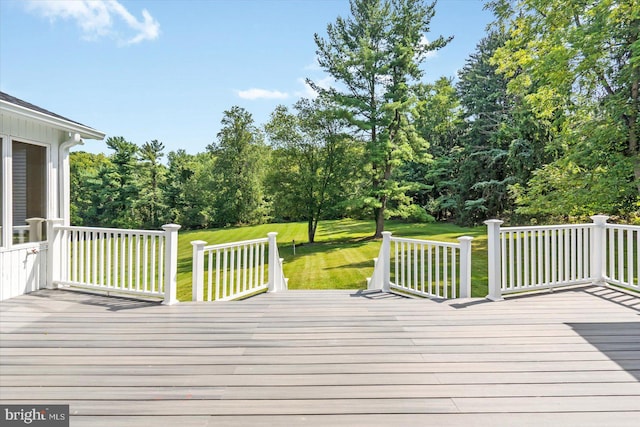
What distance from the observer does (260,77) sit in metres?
21.1

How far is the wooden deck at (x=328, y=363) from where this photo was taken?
204 centimetres

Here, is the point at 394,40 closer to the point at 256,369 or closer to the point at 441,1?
the point at 441,1

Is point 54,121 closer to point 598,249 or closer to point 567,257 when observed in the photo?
point 567,257

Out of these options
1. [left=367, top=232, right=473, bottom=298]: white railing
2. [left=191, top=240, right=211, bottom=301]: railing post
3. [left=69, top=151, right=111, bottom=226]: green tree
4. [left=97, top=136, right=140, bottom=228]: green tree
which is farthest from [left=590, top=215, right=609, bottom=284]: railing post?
[left=69, top=151, right=111, bottom=226]: green tree

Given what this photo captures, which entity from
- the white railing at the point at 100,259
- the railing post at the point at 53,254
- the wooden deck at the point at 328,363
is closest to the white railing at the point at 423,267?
the wooden deck at the point at 328,363

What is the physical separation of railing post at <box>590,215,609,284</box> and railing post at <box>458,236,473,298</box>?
2.05 metres

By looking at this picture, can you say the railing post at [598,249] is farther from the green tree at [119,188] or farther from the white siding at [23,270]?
the green tree at [119,188]

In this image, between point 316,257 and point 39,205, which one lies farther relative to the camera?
point 316,257

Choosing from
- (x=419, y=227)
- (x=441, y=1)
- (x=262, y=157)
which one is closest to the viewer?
(x=441, y=1)

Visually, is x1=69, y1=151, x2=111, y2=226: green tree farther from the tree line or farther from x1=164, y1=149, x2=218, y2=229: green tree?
x1=164, y1=149, x2=218, y2=229: green tree

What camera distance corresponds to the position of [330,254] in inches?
625

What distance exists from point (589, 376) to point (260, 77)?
21296mm

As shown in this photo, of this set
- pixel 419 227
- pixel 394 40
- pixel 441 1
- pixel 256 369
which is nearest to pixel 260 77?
pixel 394 40

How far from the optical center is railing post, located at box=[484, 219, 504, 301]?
4484 mm
